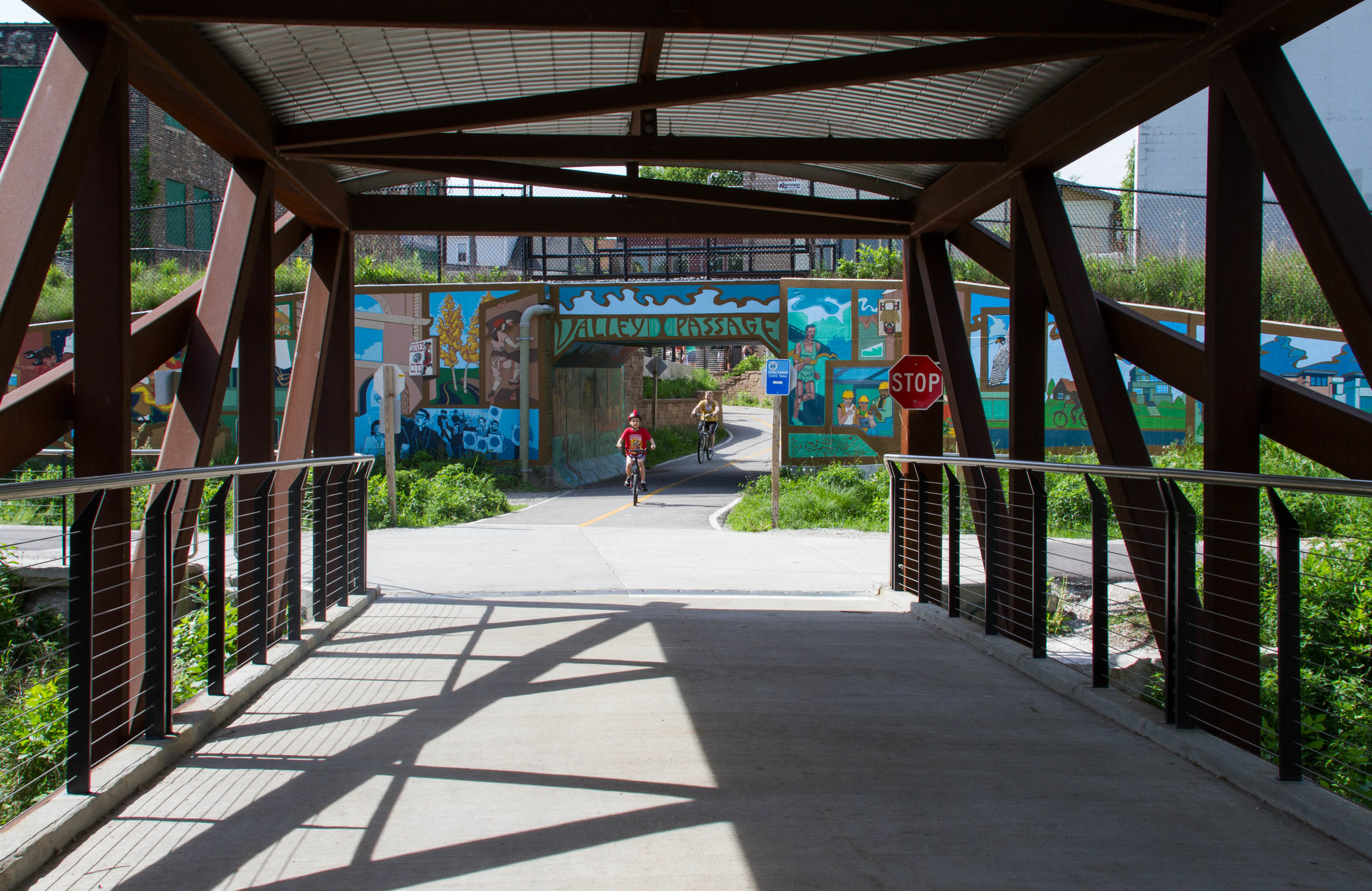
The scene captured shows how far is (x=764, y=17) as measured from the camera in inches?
186

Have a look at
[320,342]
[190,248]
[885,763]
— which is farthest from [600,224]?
[190,248]

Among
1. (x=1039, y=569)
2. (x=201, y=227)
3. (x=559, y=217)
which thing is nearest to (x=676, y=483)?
(x=559, y=217)

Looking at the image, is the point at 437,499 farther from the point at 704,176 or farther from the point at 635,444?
the point at 704,176


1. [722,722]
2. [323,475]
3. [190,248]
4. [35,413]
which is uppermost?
[190,248]

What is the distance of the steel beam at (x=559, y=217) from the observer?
8.36 metres

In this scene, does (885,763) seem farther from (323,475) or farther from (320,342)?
(320,342)

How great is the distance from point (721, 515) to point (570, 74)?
12174mm

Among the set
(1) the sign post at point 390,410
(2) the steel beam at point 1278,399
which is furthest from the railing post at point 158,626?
(1) the sign post at point 390,410

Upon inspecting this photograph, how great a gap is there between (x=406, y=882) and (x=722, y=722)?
6.65 ft

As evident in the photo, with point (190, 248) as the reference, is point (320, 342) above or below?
below

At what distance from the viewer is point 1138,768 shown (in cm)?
414

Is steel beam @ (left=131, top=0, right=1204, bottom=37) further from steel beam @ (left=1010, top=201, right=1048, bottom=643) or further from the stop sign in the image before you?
the stop sign

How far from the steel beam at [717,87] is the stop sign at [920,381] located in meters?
3.55

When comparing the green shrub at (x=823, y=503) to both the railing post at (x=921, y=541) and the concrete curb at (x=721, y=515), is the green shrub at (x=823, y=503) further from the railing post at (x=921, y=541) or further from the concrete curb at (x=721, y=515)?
the railing post at (x=921, y=541)
